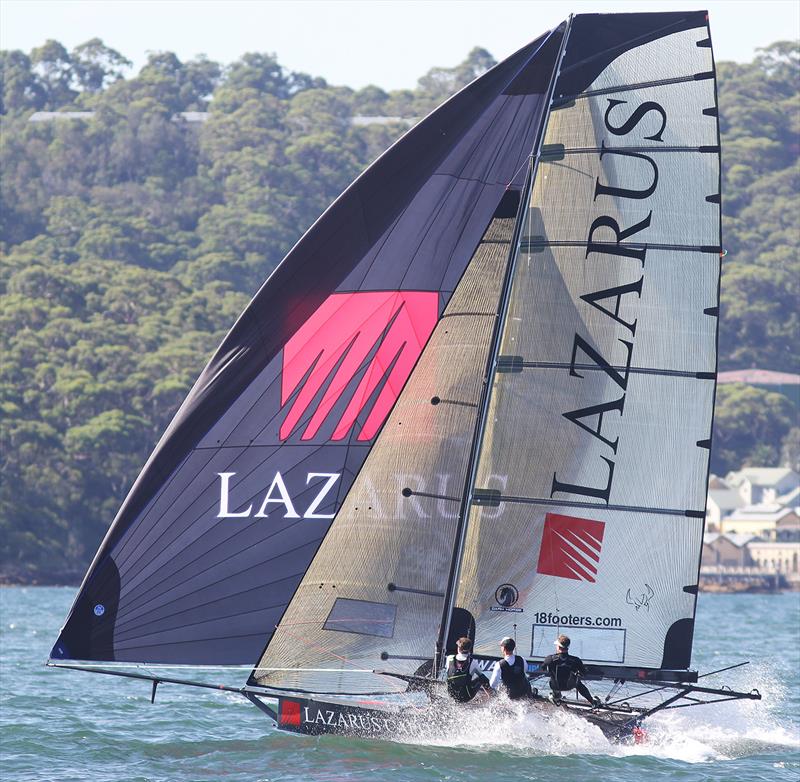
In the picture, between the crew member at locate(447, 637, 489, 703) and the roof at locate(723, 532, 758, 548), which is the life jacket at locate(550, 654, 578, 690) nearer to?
the crew member at locate(447, 637, 489, 703)

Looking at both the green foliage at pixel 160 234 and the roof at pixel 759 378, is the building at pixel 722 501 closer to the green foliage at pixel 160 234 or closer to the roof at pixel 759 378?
the green foliage at pixel 160 234

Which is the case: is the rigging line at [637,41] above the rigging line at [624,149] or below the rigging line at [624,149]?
above

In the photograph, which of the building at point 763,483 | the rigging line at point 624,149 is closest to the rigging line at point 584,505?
the rigging line at point 624,149

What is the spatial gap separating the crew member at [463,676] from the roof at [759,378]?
8328 centimetres

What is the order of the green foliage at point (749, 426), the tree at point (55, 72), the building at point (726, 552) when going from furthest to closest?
the tree at point (55, 72)
the green foliage at point (749, 426)
the building at point (726, 552)

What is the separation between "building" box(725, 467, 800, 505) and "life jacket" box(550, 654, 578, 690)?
245 feet

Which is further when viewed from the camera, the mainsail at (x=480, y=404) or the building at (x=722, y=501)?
the building at (x=722, y=501)

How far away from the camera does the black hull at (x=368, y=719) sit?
13219 mm

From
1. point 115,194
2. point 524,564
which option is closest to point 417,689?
point 524,564

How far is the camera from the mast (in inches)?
524

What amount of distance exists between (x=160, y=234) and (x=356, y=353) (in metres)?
93.7

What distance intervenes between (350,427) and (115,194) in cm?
10274

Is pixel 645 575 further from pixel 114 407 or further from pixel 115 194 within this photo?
pixel 115 194
